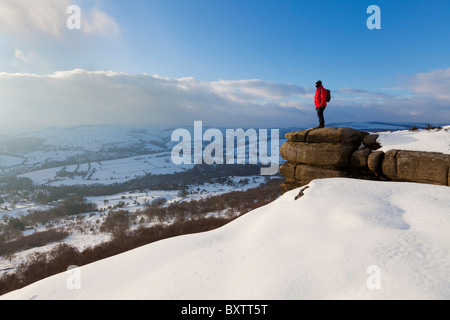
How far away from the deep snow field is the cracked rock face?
2.29m

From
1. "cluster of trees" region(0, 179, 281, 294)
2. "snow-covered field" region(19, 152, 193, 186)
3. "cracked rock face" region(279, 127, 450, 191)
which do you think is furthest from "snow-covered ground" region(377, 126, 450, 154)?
"snow-covered field" region(19, 152, 193, 186)

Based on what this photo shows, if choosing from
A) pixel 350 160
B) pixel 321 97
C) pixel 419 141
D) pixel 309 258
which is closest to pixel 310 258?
pixel 309 258

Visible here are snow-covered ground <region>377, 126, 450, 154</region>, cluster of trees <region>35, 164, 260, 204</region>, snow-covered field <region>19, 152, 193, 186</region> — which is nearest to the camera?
snow-covered ground <region>377, 126, 450, 154</region>

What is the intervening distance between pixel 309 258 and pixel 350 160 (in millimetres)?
9756

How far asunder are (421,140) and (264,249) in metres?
11.6

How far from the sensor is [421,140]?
1147cm

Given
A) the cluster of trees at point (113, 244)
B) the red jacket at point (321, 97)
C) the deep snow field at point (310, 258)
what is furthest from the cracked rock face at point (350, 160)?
the cluster of trees at point (113, 244)

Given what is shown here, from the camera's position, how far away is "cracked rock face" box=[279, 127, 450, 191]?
10.1 m

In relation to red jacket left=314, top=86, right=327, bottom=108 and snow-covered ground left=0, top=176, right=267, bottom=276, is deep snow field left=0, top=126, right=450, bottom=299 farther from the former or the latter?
snow-covered ground left=0, top=176, right=267, bottom=276

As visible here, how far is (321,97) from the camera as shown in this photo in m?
13.2

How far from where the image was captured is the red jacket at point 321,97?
1310cm

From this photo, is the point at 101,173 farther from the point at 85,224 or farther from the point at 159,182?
the point at 85,224

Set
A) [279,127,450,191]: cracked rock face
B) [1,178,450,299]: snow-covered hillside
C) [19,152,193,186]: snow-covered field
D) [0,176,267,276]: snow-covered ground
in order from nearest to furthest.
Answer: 1. [1,178,450,299]: snow-covered hillside
2. [279,127,450,191]: cracked rock face
3. [0,176,267,276]: snow-covered ground
4. [19,152,193,186]: snow-covered field
